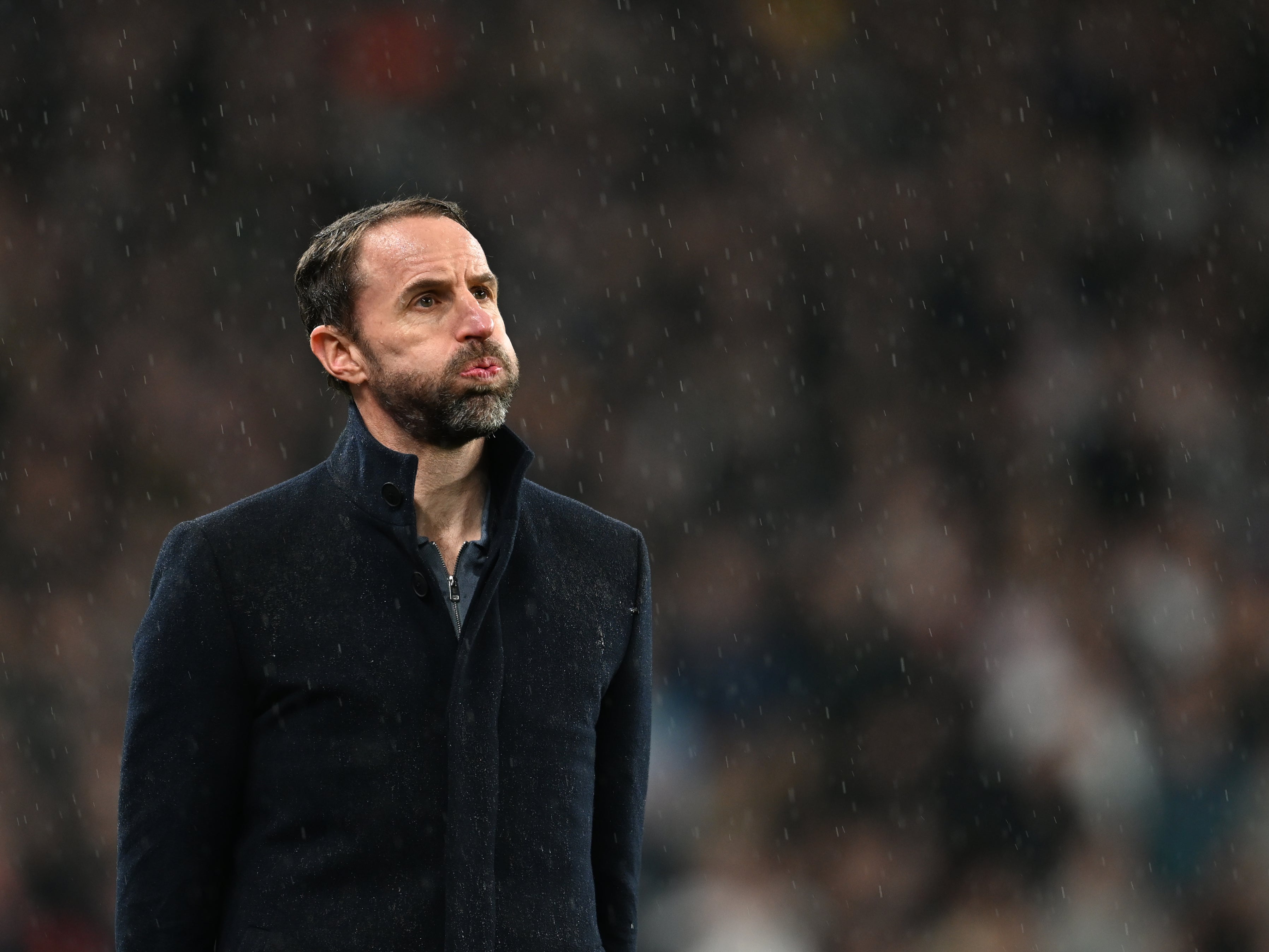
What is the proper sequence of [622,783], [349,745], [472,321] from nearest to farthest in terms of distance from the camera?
1. [349,745]
2. [472,321]
3. [622,783]

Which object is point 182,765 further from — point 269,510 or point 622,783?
point 622,783

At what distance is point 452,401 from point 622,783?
0.43 meters

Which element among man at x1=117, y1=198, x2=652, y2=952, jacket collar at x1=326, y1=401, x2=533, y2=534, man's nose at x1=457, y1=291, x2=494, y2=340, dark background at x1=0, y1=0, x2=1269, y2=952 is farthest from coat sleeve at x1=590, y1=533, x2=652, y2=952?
dark background at x1=0, y1=0, x2=1269, y2=952

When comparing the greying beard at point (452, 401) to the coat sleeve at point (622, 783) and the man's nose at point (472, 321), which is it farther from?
the coat sleeve at point (622, 783)

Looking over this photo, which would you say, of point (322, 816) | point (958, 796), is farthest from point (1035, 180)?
point (322, 816)

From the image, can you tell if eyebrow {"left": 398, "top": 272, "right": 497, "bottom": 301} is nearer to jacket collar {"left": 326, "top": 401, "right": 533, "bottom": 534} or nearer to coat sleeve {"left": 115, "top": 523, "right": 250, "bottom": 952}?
jacket collar {"left": 326, "top": 401, "right": 533, "bottom": 534}

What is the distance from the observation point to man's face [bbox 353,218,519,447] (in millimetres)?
1419

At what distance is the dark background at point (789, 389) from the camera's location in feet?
11.4

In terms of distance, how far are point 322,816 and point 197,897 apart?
0.15 meters

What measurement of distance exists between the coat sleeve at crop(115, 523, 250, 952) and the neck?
21 centimetres

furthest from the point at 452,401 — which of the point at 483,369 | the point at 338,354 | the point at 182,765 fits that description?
the point at 182,765

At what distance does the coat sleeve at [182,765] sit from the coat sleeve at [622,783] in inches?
14.5

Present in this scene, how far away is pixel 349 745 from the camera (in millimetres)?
1320

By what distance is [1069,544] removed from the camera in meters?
3.82
